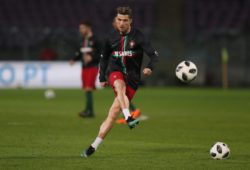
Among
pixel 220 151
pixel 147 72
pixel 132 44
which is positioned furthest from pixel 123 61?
pixel 220 151

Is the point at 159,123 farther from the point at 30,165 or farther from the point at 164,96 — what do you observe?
the point at 164,96

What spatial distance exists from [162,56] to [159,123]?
700 inches

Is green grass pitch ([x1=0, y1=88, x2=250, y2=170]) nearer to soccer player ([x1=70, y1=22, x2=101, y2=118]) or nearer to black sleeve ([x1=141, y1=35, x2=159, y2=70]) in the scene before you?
soccer player ([x1=70, y1=22, x2=101, y2=118])

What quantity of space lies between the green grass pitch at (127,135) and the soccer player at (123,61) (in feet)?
2.30

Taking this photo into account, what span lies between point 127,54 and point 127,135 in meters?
3.06

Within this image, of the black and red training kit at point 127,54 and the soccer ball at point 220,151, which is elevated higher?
the black and red training kit at point 127,54

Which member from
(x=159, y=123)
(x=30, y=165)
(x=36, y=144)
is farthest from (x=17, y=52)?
(x=30, y=165)

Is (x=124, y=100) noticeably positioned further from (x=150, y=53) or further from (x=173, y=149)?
(x=173, y=149)

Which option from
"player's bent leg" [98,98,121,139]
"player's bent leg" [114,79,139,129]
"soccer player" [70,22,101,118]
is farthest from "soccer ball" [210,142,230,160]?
"soccer player" [70,22,101,118]

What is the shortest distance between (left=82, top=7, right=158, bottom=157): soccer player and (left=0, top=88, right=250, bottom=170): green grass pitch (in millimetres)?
702

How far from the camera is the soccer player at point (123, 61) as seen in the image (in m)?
9.94

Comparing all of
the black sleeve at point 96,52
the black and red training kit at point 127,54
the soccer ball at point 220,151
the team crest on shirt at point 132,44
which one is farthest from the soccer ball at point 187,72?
the black sleeve at point 96,52

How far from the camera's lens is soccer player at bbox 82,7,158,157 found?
9938 millimetres

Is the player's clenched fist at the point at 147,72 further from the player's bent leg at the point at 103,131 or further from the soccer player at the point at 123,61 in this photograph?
the player's bent leg at the point at 103,131
